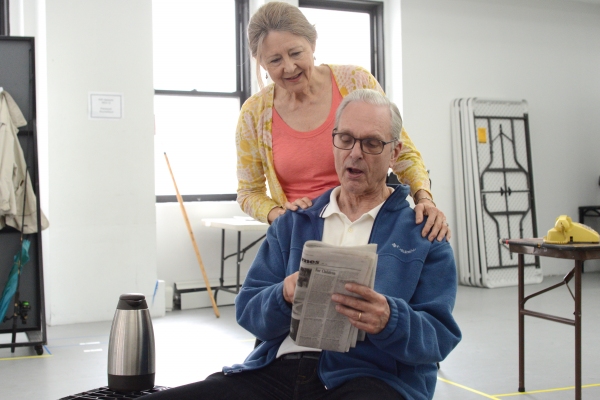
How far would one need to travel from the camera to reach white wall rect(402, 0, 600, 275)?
677 cm

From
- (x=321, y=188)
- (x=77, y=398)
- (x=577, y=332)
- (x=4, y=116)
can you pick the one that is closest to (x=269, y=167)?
(x=321, y=188)

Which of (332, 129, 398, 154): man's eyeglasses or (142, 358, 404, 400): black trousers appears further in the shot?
(332, 129, 398, 154): man's eyeglasses

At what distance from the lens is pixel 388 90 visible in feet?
22.4

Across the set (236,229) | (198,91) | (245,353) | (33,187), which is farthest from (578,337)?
(198,91)

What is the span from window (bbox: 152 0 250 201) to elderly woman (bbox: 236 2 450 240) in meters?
3.95

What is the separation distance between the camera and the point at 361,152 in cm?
167

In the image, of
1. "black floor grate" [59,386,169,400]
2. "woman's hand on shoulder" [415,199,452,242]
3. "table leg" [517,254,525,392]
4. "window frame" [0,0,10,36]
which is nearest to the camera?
"woman's hand on shoulder" [415,199,452,242]

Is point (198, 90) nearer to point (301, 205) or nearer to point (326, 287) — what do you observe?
point (301, 205)

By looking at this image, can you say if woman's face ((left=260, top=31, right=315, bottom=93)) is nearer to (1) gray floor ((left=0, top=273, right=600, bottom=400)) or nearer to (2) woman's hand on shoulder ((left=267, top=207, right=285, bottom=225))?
(2) woman's hand on shoulder ((left=267, top=207, right=285, bottom=225))

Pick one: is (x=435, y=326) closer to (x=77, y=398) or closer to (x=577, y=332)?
(x=77, y=398)

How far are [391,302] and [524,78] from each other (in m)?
6.49

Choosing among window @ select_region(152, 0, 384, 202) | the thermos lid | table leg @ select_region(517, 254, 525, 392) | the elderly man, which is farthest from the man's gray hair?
window @ select_region(152, 0, 384, 202)

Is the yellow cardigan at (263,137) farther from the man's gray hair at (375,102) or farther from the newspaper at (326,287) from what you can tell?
the newspaper at (326,287)

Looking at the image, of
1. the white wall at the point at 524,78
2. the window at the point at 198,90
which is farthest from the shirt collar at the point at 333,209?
the white wall at the point at 524,78
